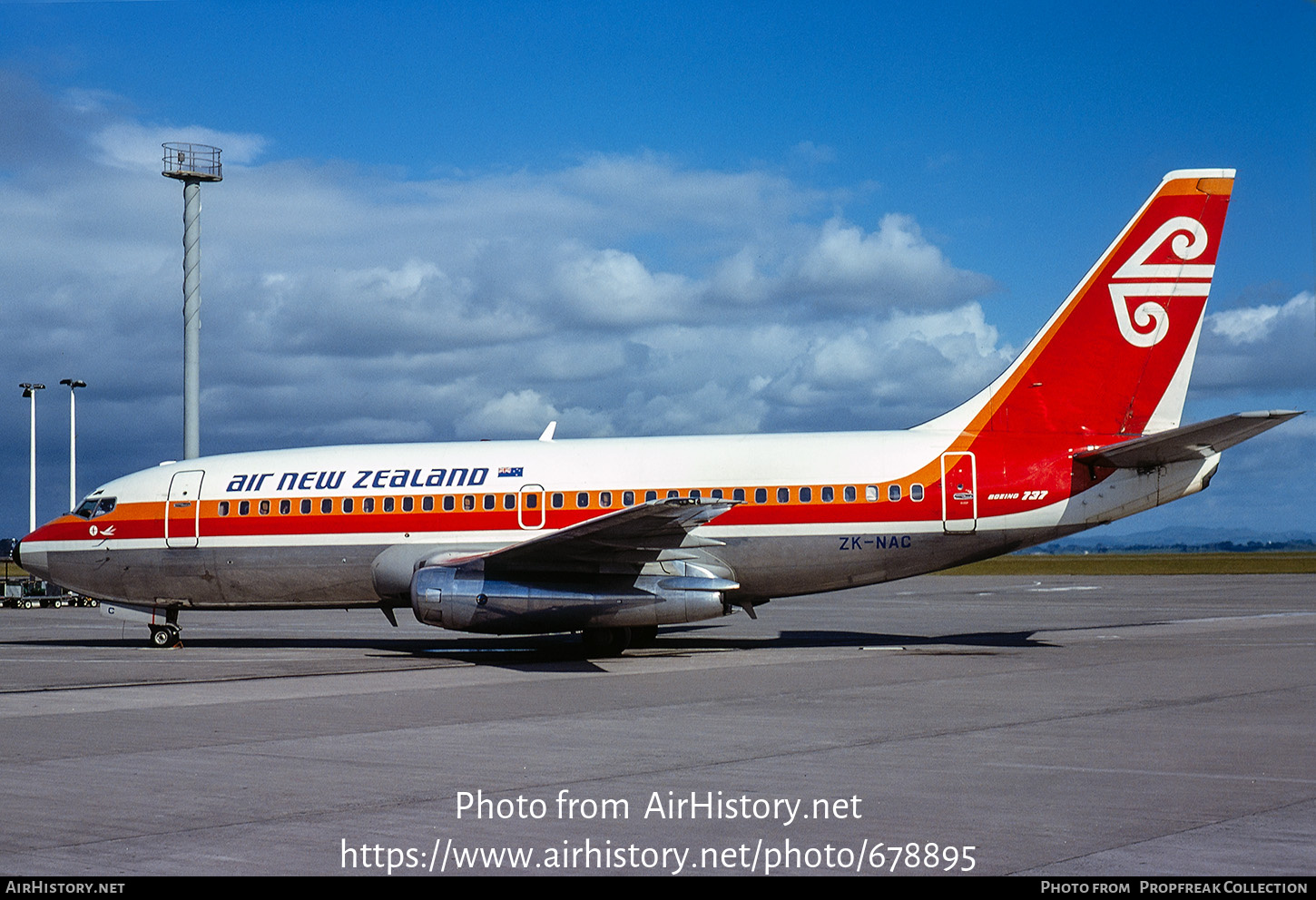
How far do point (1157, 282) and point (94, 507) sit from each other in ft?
64.0

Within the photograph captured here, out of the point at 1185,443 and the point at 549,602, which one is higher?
the point at 1185,443

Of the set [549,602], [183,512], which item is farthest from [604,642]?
[183,512]

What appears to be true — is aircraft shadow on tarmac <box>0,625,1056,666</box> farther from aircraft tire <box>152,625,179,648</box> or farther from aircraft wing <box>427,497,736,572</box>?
aircraft wing <box>427,497,736,572</box>

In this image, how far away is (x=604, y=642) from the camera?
2152cm

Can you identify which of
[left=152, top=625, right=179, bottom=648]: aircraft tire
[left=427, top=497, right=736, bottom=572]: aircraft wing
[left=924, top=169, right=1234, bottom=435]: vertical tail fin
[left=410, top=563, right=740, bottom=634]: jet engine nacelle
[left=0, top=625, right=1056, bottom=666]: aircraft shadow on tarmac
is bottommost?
[left=0, top=625, right=1056, bottom=666]: aircraft shadow on tarmac

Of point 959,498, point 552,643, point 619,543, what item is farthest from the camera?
point 552,643

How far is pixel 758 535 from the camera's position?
21.1 m

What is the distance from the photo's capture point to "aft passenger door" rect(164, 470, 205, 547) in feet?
75.8

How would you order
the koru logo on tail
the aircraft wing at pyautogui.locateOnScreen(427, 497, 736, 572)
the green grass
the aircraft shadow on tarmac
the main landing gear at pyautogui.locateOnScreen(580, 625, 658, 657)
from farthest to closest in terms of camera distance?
1. the green grass
2. the aircraft shadow on tarmac
3. the main landing gear at pyautogui.locateOnScreen(580, 625, 658, 657)
4. the koru logo on tail
5. the aircraft wing at pyautogui.locateOnScreen(427, 497, 736, 572)

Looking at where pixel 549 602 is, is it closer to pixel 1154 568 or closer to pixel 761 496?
pixel 761 496

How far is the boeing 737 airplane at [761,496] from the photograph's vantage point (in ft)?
65.4

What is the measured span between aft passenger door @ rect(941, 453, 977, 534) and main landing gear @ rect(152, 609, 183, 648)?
14.2 metres

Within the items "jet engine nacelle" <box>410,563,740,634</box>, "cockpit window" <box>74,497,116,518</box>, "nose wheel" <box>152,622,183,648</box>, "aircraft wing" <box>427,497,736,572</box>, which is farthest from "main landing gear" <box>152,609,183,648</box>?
"jet engine nacelle" <box>410,563,740,634</box>

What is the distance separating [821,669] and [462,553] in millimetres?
6879
